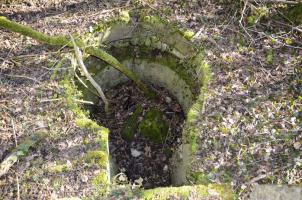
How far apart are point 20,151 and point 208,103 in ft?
12.0

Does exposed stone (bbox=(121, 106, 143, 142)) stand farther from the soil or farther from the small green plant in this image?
the small green plant

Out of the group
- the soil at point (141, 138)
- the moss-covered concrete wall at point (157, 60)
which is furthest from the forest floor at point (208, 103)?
the soil at point (141, 138)

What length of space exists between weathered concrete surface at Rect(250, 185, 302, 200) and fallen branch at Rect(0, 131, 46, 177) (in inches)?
157

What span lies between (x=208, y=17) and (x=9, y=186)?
5643mm

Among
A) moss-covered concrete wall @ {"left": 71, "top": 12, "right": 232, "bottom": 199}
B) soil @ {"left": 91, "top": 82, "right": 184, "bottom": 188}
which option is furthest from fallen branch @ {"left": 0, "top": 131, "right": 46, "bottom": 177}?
soil @ {"left": 91, "top": 82, "right": 184, "bottom": 188}

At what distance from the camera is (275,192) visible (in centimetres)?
578

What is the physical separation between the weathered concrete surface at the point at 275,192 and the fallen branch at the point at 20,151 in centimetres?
400

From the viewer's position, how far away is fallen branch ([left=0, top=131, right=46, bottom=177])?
5.91 m

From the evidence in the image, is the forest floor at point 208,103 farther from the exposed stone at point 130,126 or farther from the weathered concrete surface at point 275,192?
the exposed stone at point 130,126

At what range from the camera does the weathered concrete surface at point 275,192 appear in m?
5.74

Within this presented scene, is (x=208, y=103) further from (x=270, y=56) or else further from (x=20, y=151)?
(x=20, y=151)

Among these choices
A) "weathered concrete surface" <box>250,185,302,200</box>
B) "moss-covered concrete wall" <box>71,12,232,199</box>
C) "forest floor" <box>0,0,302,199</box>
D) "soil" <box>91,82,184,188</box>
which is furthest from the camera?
"soil" <box>91,82,184,188</box>

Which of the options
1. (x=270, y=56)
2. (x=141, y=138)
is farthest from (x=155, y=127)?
(x=270, y=56)

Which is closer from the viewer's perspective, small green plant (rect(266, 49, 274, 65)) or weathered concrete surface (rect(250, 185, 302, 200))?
weathered concrete surface (rect(250, 185, 302, 200))
